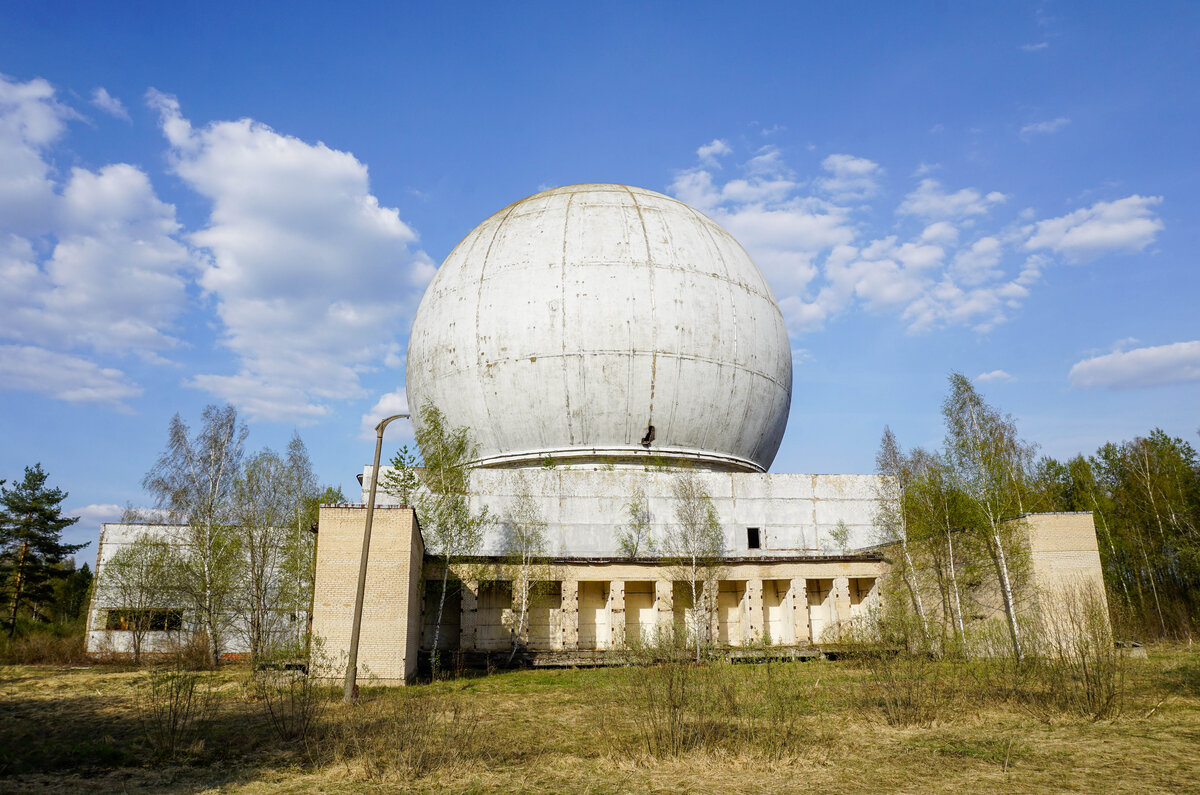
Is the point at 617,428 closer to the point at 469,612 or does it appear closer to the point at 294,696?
the point at 469,612

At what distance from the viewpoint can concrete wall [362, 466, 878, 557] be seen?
2339 centimetres

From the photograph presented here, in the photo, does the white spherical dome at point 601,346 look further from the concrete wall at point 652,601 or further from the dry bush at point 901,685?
the dry bush at point 901,685

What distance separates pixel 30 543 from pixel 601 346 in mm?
26254

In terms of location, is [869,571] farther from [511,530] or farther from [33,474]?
Answer: [33,474]

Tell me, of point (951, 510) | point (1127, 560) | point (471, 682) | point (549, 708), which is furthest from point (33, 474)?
point (1127, 560)

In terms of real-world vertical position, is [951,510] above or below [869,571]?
above

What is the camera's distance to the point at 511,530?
22797mm

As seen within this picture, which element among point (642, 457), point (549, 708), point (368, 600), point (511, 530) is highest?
point (642, 457)

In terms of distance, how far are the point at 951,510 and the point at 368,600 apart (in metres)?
15.8

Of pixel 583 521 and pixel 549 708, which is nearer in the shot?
pixel 549 708

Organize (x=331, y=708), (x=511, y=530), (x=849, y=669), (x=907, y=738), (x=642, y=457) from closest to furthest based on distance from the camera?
1. (x=907, y=738)
2. (x=331, y=708)
3. (x=849, y=669)
4. (x=511, y=530)
5. (x=642, y=457)

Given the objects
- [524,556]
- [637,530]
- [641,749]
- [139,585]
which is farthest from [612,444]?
[641,749]

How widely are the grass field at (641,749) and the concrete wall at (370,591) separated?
2.73 meters

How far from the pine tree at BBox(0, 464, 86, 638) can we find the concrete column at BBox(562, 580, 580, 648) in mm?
23850
